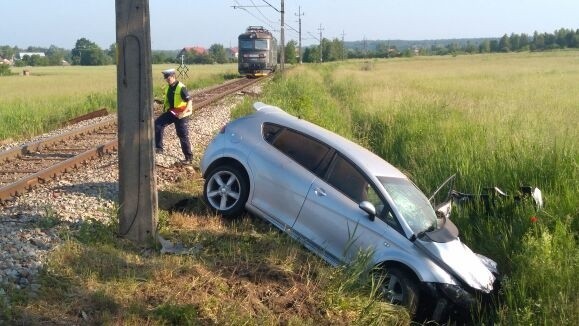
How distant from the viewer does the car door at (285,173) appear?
7148mm

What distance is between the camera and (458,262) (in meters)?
6.49

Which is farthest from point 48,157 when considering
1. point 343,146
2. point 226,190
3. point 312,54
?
point 312,54

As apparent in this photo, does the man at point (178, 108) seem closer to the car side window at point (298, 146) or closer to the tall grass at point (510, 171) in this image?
the car side window at point (298, 146)

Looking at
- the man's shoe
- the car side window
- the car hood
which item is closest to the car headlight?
the car hood

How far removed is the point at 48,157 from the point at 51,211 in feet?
16.9

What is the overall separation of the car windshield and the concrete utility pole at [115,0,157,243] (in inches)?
A: 96.3

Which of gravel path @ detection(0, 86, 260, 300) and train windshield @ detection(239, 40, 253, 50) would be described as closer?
gravel path @ detection(0, 86, 260, 300)

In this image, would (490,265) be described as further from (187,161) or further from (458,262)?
(187,161)

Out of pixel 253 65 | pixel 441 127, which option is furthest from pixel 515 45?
pixel 441 127

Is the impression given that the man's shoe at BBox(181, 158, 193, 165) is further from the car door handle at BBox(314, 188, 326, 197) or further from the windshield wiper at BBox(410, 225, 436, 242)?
the windshield wiper at BBox(410, 225, 436, 242)

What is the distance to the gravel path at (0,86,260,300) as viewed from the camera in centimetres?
538

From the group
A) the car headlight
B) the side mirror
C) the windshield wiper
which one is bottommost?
the car headlight

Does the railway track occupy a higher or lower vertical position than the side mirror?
lower

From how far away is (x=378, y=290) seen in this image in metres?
6.31
